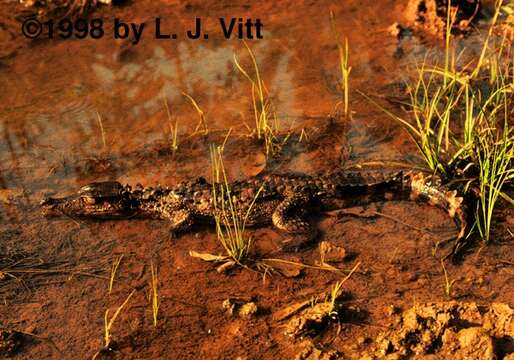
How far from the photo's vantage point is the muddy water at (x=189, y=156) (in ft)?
14.8

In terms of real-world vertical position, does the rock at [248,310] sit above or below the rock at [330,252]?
below

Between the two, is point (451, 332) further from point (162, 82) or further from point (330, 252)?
point (162, 82)

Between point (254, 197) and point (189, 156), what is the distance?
1096 mm

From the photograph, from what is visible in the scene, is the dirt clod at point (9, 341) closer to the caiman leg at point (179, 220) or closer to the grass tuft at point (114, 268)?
the grass tuft at point (114, 268)

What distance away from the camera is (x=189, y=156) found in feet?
20.5

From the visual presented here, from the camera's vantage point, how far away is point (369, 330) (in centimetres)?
426

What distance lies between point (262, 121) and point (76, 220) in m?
2.01

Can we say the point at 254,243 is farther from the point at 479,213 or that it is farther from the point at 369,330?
the point at 479,213

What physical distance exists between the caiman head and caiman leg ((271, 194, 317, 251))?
135 centimetres

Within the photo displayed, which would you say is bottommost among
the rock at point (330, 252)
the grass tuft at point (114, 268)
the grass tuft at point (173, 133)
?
the grass tuft at point (114, 268)

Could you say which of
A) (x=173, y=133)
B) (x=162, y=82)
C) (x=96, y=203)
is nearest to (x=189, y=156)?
(x=173, y=133)

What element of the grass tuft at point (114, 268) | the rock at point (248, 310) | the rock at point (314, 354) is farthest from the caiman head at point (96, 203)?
the rock at point (314, 354)

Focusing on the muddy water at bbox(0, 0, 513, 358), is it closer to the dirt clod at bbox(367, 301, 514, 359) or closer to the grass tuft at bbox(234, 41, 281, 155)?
the grass tuft at bbox(234, 41, 281, 155)

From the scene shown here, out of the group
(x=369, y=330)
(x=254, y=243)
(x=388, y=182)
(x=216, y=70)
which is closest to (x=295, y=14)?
(x=216, y=70)
